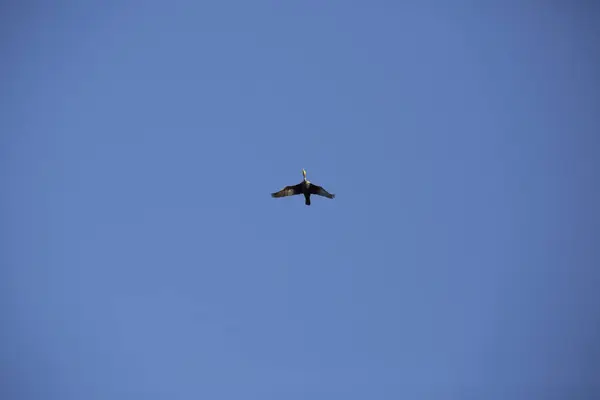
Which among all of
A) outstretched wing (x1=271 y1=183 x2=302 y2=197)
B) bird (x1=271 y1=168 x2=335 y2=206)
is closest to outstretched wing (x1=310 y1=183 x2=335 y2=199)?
bird (x1=271 y1=168 x2=335 y2=206)

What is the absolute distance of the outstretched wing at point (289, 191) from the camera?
204ft

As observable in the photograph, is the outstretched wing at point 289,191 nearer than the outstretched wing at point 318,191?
No

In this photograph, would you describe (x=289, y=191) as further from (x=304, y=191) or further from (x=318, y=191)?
(x=318, y=191)

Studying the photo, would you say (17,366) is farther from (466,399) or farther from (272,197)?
(272,197)

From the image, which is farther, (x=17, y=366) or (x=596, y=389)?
(x=17, y=366)

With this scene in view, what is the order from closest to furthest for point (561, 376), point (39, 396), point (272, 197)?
point (272, 197)
point (39, 396)
point (561, 376)

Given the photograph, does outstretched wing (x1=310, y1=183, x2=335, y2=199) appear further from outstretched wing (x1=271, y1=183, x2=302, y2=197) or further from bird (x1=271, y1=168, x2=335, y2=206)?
outstretched wing (x1=271, y1=183, x2=302, y2=197)

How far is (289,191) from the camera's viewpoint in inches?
2452

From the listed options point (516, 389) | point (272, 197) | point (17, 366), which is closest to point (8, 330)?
point (17, 366)

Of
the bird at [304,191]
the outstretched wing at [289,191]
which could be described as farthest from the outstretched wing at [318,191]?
the outstretched wing at [289,191]

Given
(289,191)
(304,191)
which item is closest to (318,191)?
(304,191)

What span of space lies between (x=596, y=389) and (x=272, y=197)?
15641cm

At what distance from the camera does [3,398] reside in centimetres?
19400

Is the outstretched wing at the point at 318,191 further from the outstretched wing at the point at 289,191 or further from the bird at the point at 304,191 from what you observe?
the outstretched wing at the point at 289,191
